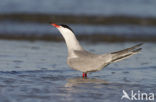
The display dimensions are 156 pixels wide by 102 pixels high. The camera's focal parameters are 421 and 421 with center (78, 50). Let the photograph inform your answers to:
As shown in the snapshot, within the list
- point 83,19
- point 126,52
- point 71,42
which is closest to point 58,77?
point 71,42

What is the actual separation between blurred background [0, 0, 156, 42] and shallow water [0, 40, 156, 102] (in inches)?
74.3

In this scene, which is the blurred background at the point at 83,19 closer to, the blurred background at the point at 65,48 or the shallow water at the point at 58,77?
the blurred background at the point at 65,48

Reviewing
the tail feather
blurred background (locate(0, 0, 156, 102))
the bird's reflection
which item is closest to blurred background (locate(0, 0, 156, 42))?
blurred background (locate(0, 0, 156, 102))

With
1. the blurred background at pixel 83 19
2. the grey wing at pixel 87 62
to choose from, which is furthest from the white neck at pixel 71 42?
the blurred background at pixel 83 19

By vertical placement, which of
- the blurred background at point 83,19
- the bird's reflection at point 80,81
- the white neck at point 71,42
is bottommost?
the bird's reflection at point 80,81

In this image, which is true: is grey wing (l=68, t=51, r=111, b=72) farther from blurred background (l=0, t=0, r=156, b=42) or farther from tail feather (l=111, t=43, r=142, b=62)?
blurred background (l=0, t=0, r=156, b=42)

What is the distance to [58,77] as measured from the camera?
6.32 m

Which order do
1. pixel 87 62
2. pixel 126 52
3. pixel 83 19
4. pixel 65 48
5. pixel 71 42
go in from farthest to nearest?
1. pixel 83 19
2. pixel 65 48
3. pixel 71 42
4. pixel 87 62
5. pixel 126 52

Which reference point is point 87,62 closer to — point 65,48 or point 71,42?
point 71,42

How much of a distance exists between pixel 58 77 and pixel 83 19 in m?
6.61

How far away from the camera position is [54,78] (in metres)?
6.22

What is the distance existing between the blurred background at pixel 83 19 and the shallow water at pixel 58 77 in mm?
→ 1888

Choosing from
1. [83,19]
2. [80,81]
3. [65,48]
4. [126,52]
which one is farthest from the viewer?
[83,19]

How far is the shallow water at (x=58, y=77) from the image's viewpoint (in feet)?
17.1
